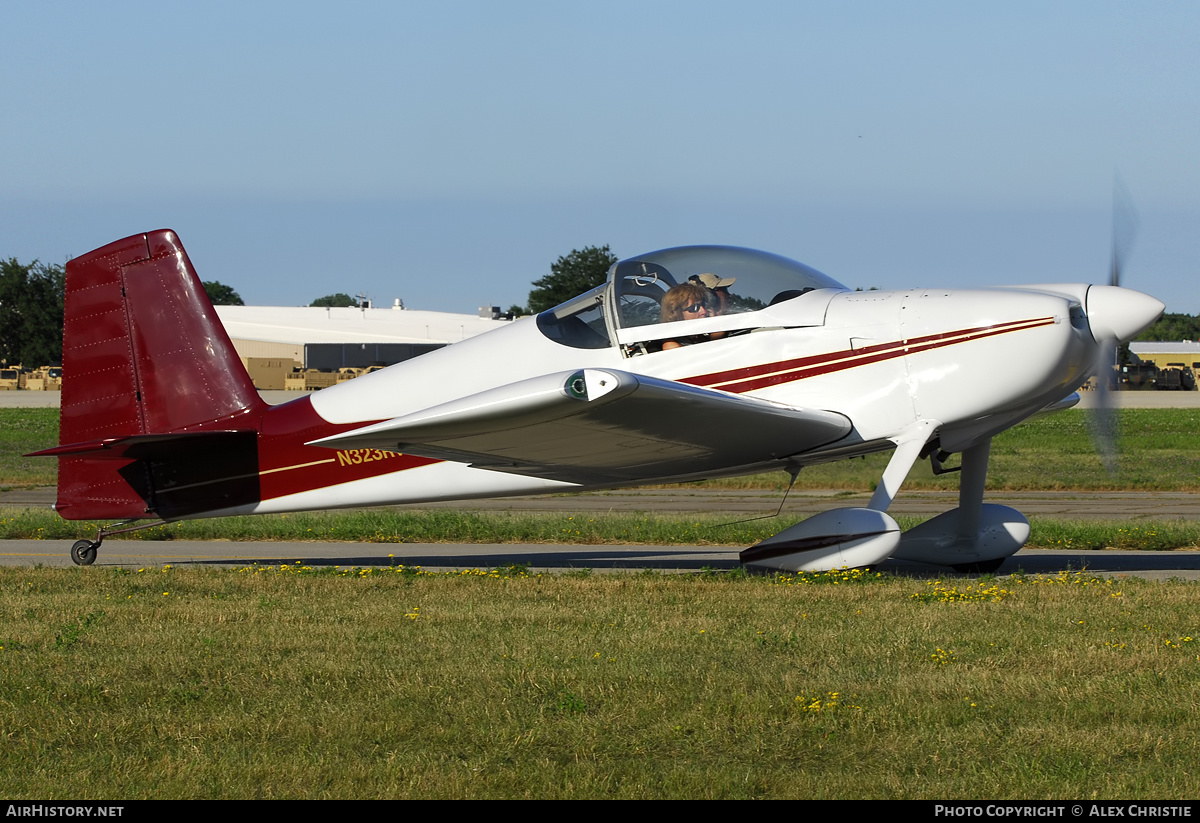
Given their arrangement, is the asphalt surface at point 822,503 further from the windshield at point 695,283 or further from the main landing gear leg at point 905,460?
the windshield at point 695,283

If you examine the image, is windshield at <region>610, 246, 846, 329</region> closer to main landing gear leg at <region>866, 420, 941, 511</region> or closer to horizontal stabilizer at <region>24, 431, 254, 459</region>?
main landing gear leg at <region>866, 420, 941, 511</region>

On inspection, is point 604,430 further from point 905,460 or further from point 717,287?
point 905,460

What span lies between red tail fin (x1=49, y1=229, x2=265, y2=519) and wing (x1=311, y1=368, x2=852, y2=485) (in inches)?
110

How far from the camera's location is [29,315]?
8806cm

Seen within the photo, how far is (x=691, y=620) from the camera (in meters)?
6.93

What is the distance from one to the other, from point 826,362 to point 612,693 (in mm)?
4269

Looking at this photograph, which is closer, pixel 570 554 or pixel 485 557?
pixel 485 557

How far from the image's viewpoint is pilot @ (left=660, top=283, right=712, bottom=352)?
8.84 metres

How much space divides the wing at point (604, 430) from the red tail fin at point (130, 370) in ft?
9.14

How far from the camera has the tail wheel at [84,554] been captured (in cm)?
1050

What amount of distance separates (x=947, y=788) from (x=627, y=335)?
550 centimetres

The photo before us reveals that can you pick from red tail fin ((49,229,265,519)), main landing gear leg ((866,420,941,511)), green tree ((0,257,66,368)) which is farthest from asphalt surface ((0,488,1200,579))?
green tree ((0,257,66,368))

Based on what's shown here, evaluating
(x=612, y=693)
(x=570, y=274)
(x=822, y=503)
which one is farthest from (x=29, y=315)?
(x=612, y=693)

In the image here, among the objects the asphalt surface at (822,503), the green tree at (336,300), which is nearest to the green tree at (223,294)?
the green tree at (336,300)
